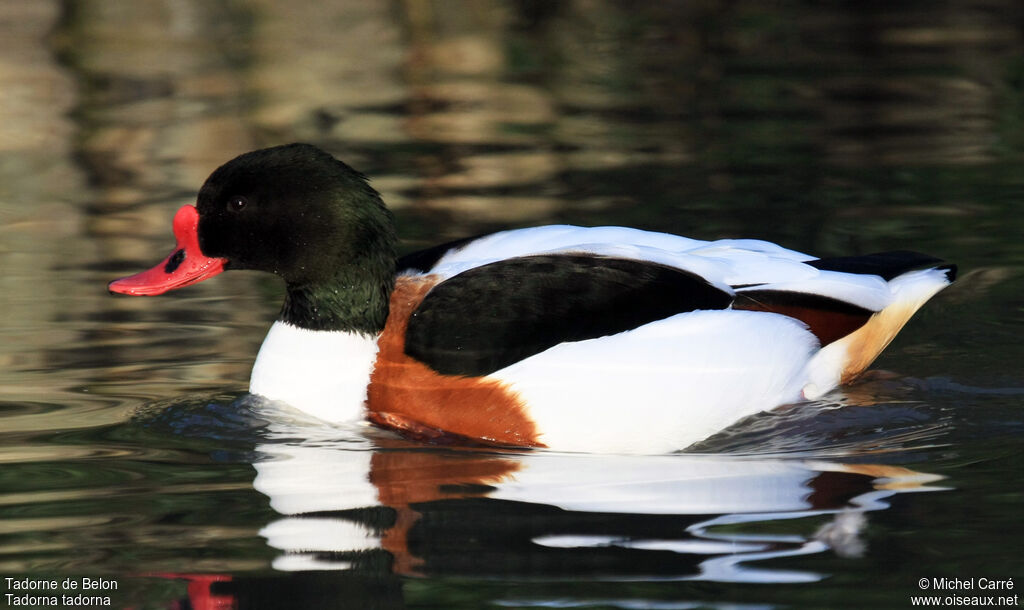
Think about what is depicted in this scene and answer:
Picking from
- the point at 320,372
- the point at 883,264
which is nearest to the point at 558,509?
the point at 320,372

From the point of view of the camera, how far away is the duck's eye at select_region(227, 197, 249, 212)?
230 inches

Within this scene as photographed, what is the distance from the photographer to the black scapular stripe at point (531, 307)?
545 cm

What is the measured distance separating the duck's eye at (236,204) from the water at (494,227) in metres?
0.74

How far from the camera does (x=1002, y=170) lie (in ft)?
31.9

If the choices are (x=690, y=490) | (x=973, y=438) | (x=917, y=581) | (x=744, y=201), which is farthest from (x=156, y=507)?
(x=744, y=201)

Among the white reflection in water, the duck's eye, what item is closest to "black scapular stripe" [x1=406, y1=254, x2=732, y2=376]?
the white reflection in water

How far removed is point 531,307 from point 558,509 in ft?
3.06

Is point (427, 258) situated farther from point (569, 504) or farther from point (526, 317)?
point (569, 504)

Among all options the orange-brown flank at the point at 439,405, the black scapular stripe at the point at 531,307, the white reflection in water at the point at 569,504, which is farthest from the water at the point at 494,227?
the black scapular stripe at the point at 531,307

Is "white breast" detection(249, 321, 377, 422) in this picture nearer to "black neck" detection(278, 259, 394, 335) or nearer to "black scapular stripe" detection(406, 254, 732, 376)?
"black neck" detection(278, 259, 394, 335)

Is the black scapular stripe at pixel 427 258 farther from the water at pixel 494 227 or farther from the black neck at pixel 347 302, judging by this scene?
the water at pixel 494 227

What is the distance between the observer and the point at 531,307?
5449 mm

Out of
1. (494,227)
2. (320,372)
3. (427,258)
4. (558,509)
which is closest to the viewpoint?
(558,509)

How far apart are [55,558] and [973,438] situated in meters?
3.16
